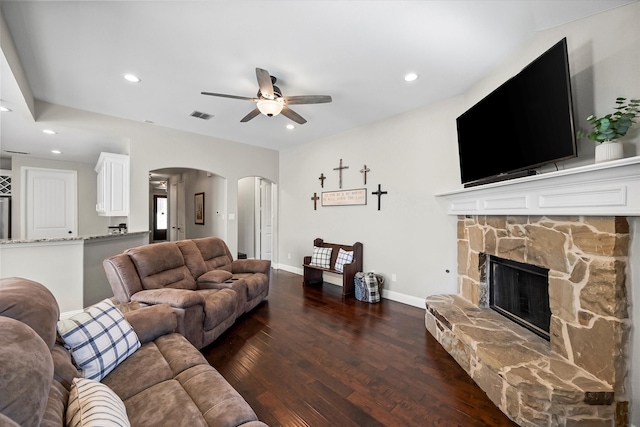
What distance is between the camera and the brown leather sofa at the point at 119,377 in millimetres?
A: 726

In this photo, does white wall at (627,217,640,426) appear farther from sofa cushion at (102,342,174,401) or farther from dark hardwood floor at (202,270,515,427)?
sofa cushion at (102,342,174,401)

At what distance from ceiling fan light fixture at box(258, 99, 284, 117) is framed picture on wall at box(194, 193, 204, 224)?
4870 mm

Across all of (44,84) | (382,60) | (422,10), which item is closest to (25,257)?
(44,84)

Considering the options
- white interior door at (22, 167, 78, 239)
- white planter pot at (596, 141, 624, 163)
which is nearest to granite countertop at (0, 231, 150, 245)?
white interior door at (22, 167, 78, 239)

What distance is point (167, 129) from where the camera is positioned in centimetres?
437

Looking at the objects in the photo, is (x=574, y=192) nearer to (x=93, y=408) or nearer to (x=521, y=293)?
(x=521, y=293)

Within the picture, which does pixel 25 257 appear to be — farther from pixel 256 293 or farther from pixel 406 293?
pixel 406 293

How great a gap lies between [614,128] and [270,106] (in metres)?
2.67

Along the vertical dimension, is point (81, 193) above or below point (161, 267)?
above

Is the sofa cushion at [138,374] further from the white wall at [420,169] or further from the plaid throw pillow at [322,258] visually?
the plaid throw pillow at [322,258]

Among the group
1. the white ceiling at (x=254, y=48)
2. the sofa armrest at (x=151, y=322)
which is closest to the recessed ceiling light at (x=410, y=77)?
the white ceiling at (x=254, y=48)

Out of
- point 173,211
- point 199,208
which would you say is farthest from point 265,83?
point 173,211

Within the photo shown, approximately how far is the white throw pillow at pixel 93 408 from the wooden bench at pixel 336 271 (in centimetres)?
327

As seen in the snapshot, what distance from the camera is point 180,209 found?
314 inches
